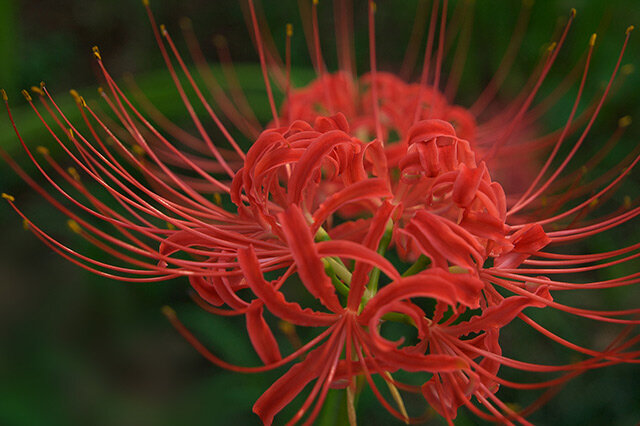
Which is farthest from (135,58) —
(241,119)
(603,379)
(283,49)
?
(603,379)

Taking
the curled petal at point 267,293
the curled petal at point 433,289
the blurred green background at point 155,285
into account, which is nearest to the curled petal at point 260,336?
the curled petal at point 267,293

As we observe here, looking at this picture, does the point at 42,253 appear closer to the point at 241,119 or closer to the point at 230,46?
the point at 241,119

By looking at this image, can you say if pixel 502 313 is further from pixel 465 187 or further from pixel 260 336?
pixel 260 336

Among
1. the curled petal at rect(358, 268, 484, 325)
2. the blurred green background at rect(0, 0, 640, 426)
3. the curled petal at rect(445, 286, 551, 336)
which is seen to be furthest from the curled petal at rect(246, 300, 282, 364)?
the blurred green background at rect(0, 0, 640, 426)

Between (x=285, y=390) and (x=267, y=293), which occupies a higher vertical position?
(x=267, y=293)

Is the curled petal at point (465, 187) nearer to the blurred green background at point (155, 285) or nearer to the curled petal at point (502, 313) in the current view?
the curled petal at point (502, 313)

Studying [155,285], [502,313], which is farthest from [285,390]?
[155,285]

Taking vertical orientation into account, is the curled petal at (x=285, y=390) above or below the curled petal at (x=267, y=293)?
below

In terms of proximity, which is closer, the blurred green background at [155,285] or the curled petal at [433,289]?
the curled petal at [433,289]

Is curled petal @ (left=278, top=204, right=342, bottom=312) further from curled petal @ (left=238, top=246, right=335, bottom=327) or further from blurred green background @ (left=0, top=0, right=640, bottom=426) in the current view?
blurred green background @ (left=0, top=0, right=640, bottom=426)

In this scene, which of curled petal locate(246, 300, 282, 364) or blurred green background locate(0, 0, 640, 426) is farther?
blurred green background locate(0, 0, 640, 426)
